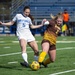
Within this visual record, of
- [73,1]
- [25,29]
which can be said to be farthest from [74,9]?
[25,29]

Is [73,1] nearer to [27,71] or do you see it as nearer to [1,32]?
[1,32]

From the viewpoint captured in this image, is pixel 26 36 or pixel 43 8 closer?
pixel 26 36

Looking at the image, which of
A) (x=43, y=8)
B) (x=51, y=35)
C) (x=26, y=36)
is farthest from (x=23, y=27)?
(x=43, y=8)

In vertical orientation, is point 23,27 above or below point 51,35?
above

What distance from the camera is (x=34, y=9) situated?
36.0m

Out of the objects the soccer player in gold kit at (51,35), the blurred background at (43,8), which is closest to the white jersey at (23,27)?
the soccer player in gold kit at (51,35)

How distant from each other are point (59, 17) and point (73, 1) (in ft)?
94.4

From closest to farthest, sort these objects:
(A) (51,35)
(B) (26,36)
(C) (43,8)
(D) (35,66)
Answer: (D) (35,66)
(A) (51,35)
(B) (26,36)
(C) (43,8)

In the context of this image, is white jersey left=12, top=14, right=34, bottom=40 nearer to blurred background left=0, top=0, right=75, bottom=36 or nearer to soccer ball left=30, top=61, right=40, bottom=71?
soccer ball left=30, top=61, right=40, bottom=71

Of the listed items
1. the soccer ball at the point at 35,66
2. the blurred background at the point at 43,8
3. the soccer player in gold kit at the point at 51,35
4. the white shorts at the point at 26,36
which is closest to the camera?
the soccer ball at the point at 35,66

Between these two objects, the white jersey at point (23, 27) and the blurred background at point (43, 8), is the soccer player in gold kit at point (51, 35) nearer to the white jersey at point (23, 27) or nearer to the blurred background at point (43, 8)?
the white jersey at point (23, 27)

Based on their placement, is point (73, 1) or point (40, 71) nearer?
point (40, 71)

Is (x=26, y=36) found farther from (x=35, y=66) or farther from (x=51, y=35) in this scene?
(x=35, y=66)

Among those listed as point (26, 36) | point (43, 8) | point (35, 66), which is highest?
point (26, 36)
